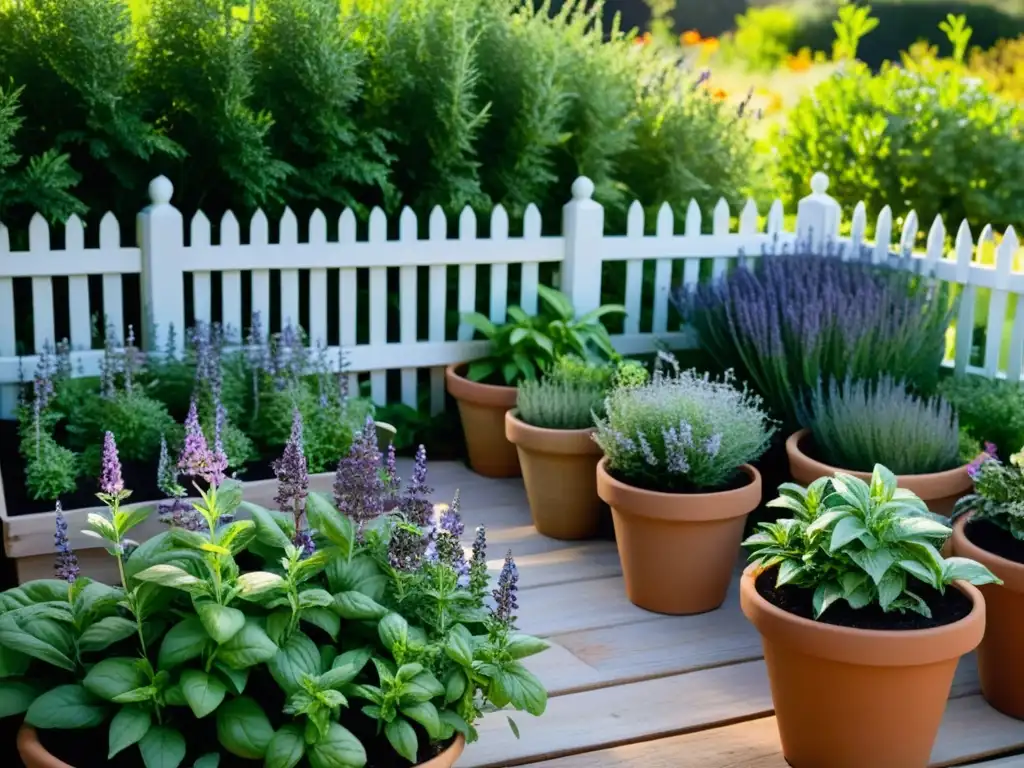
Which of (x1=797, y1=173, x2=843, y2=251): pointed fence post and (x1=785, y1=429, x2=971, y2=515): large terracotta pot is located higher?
(x1=797, y1=173, x2=843, y2=251): pointed fence post

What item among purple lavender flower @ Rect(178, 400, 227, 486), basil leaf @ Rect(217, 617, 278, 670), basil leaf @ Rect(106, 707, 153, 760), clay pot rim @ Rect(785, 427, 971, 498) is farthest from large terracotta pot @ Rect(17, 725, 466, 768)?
clay pot rim @ Rect(785, 427, 971, 498)

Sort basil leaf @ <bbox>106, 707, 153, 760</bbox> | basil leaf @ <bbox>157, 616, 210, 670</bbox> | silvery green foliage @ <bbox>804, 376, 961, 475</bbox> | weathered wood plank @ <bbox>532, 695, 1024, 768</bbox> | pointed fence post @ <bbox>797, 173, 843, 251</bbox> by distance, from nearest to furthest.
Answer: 1. basil leaf @ <bbox>106, 707, 153, 760</bbox>
2. basil leaf @ <bbox>157, 616, 210, 670</bbox>
3. weathered wood plank @ <bbox>532, 695, 1024, 768</bbox>
4. silvery green foliage @ <bbox>804, 376, 961, 475</bbox>
5. pointed fence post @ <bbox>797, 173, 843, 251</bbox>

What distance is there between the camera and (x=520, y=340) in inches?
202

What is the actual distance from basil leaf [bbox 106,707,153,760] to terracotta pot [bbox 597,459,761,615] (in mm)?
1840

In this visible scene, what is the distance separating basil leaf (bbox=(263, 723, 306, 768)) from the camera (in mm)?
2371

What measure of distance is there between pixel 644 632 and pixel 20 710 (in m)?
1.90

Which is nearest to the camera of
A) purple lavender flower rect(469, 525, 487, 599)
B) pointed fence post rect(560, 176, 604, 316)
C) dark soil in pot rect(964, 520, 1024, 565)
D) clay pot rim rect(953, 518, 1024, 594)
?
purple lavender flower rect(469, 525, 487, 599)

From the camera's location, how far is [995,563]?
3307 millimetres

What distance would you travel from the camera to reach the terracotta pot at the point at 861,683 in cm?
288

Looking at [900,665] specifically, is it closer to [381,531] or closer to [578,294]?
[381,531]

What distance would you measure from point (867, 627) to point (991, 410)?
6.37ft

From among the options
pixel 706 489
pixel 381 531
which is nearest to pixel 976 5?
pixel 706 489

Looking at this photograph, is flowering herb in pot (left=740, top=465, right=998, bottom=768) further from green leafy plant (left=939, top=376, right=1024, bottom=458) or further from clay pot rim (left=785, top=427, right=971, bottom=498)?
green leafy plant (left=939, top=376, right=1024, bottom=458)

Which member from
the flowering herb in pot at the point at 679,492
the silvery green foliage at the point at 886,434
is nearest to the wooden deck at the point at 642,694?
the flowering herb in pot at the point at 679,492
